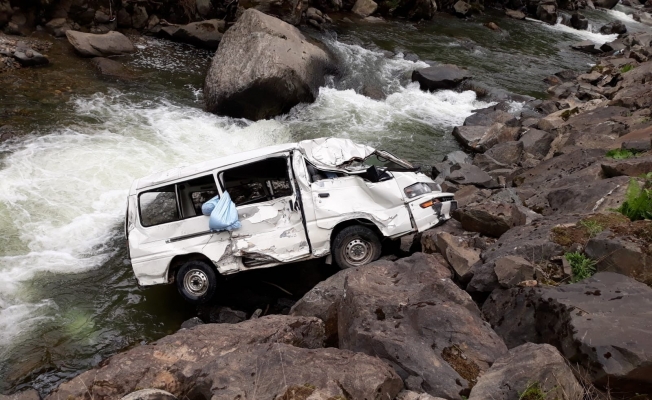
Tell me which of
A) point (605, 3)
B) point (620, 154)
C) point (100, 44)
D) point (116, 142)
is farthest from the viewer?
point (605, 3)

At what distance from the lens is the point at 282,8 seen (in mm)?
23125

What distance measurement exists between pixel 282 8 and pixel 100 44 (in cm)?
807

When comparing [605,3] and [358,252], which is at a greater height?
[605,3]

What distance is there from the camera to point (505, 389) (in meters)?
4.32

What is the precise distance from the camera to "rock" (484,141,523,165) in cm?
1355

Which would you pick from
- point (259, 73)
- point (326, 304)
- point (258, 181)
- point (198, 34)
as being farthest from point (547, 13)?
point (326, 304)

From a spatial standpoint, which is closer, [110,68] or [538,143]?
[538,143]

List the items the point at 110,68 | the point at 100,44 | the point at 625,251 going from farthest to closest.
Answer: the point at 100,44, the point at 110,68, the point at 625,251

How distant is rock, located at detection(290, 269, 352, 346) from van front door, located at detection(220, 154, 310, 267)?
1.11 m

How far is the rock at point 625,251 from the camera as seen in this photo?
5.92 m

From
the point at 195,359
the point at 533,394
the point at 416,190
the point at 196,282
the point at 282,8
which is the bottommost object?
the point at 196,282

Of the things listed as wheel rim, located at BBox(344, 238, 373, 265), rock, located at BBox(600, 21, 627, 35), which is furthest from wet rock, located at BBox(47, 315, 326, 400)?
rock, located at BBox(600, 21, 627, 35)

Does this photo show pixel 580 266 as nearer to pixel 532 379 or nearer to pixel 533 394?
pixel 532 379

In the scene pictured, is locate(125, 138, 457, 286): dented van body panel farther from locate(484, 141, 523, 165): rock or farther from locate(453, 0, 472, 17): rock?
locate(453, 0, 472, 17): rock
